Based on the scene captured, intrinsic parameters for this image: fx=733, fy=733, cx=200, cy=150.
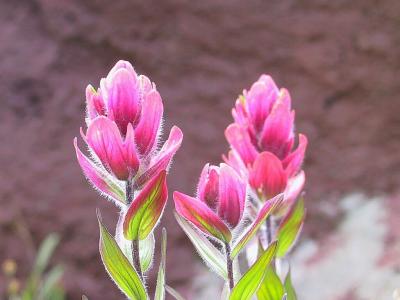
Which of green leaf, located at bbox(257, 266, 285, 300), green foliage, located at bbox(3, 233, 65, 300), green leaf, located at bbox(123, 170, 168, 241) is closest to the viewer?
green leaf, located at bbox(123, 170, 168, 241)

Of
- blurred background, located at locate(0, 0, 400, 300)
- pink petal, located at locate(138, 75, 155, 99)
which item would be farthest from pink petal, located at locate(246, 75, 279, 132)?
blurred background, located at locate(0, 0, 400, 300)

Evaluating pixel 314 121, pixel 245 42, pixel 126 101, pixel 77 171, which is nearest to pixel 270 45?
pixel 245 42

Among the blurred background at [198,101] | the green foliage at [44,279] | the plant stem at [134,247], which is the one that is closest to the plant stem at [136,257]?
the plant stem at [134,247]

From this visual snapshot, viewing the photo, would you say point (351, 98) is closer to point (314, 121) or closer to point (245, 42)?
point (314, 121)

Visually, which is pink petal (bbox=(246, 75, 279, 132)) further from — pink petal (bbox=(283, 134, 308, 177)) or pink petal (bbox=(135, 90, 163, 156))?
pink petal (bbox=(135, 90, 163, 156))

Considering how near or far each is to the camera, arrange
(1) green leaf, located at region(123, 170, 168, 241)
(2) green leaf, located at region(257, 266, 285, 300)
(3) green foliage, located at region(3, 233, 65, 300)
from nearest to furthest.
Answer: (1) green leaf, located at region(123, 170, 168, 241), (2) green leaf, located at region(257, 266, 285, 300), (3) green foliage, located at region(3, 233, 65, 300)

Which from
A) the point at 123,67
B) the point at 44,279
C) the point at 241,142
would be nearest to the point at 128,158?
the point at 123,67

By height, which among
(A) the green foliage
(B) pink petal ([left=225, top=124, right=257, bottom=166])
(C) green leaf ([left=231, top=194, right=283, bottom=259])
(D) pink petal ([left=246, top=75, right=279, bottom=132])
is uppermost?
(D) pink petal ([left=246, top=75, right=279, bottom=132])
